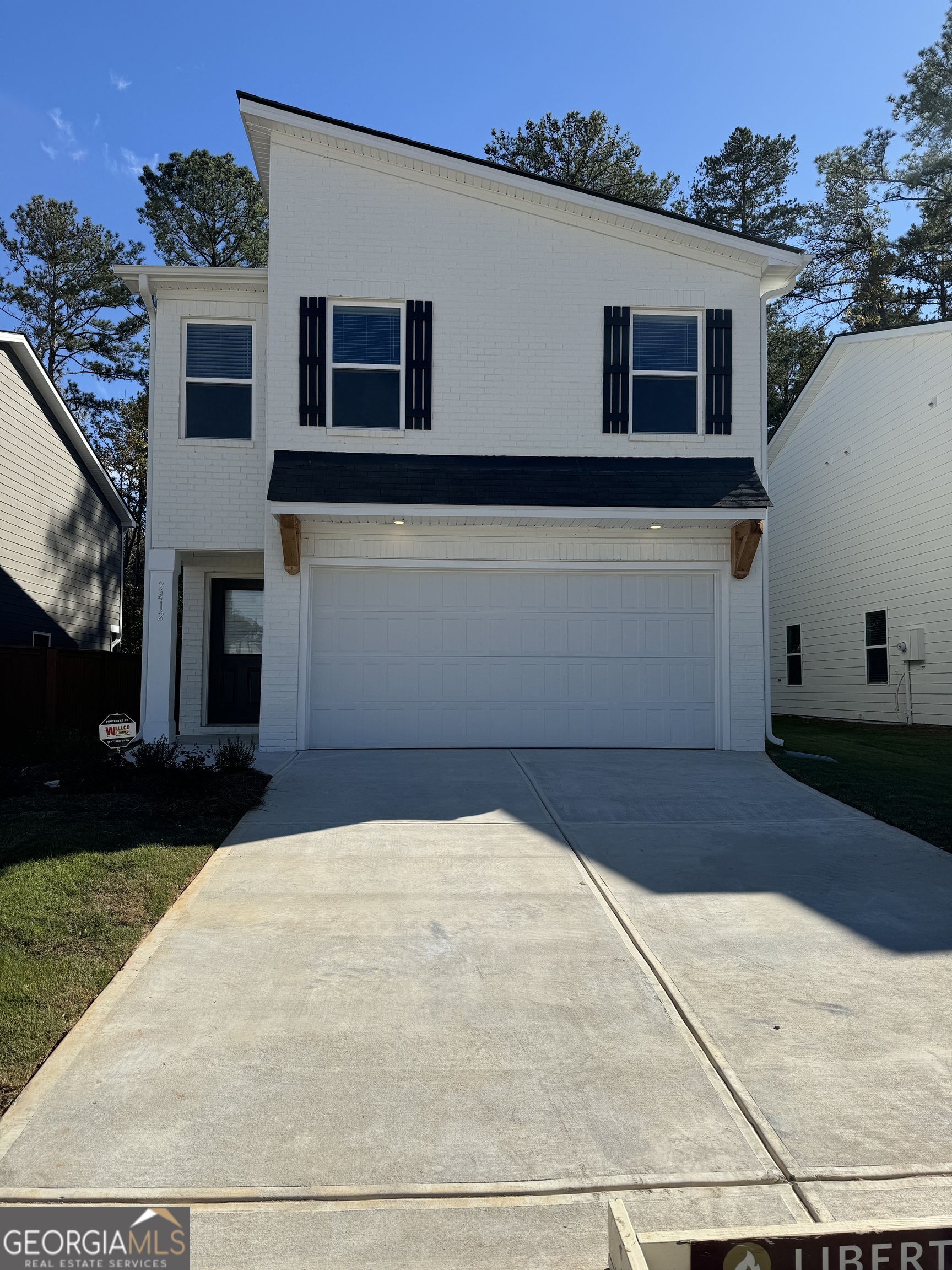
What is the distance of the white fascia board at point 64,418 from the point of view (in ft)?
53.4

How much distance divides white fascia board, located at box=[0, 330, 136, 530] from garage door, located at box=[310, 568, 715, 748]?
843 cm

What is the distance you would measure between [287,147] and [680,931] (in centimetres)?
1050

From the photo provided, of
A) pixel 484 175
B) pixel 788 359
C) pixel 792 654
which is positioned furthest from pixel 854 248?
pixel 484 175

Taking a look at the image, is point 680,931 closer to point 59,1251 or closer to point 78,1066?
point 78,1066

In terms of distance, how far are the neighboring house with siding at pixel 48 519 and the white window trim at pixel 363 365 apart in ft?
23.9

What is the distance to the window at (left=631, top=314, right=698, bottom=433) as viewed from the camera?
12.0 m

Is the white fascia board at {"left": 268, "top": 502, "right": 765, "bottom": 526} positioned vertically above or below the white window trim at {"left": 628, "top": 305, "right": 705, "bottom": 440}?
below

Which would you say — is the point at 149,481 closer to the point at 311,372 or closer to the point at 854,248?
the point at 311,372

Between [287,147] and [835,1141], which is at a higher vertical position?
[287,147]

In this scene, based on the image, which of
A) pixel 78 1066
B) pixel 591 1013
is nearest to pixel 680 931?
pixel 591 1013

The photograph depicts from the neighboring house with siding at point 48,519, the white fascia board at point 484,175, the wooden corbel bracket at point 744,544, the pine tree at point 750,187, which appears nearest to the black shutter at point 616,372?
the white fascia board at point 484,175

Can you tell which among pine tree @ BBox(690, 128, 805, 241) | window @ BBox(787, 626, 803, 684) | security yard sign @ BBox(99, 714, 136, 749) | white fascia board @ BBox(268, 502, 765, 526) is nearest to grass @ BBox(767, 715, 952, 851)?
white fascia board @ BBox(268, 502, 765, 526)

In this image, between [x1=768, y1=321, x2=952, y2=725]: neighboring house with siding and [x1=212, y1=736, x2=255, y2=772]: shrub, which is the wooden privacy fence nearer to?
[x1=212, y1=736, x2=255, y2=772]: shrub

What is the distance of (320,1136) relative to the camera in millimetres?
3270
